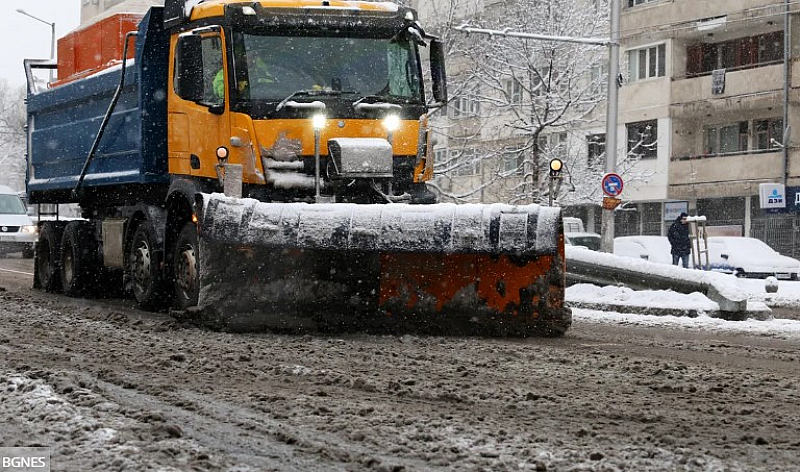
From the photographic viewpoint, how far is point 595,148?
130 ft

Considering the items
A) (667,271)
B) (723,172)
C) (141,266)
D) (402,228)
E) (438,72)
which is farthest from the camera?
(723,172)

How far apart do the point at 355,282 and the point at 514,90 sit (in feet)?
72.3

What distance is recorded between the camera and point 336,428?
5.70 m

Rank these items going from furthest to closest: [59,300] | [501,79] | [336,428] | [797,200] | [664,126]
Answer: [664,126] → [797,200] → [501,79] → [59,300] → [336,428]

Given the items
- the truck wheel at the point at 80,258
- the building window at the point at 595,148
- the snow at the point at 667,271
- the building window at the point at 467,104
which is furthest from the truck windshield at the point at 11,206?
the snow at the point at 667,271

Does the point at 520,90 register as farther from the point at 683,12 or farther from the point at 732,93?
the point at 683,12

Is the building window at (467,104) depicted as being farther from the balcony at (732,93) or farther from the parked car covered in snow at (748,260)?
the balcony at (732,93)

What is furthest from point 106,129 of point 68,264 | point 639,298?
point 639,298

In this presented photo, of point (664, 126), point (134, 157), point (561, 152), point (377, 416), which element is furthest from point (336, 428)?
point (664, 126)

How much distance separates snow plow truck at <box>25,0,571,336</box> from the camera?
998cm

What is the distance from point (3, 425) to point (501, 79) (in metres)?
26.2

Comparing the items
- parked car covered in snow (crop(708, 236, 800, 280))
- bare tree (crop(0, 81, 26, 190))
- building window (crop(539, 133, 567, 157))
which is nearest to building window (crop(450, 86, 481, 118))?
building window (crop(539, 133, 567, 157))

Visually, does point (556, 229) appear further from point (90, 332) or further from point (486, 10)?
point (486, 10)

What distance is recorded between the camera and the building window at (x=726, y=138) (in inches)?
1601
